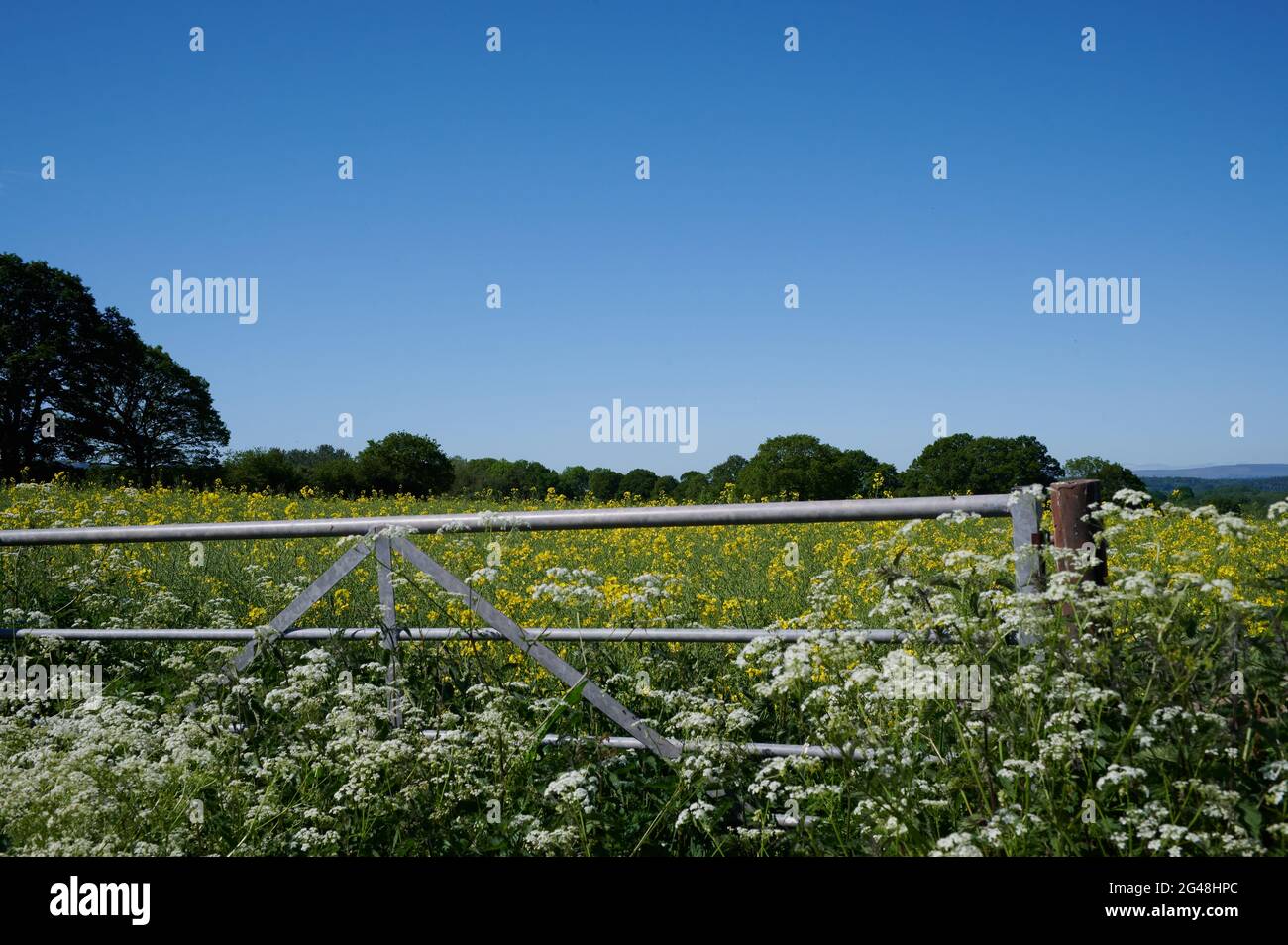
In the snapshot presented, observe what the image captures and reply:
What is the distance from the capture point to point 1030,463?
2559cm

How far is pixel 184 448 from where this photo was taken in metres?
46.2

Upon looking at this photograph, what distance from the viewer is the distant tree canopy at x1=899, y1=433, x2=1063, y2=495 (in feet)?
82.2

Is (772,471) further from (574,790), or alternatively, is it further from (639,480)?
(574,790)

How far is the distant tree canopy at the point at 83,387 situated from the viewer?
4028 centimetres

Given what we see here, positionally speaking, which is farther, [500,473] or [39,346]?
[500,473]

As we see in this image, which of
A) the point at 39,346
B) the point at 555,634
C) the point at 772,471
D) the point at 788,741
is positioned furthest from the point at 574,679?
the point at 39,346

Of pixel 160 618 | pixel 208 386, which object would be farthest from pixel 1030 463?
Answer: pixel 208 386

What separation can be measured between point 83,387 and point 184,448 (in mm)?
5518

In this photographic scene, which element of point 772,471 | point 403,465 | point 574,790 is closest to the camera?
point 574,790

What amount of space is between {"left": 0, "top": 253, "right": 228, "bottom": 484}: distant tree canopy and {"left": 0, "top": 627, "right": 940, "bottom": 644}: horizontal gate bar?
1518 inches

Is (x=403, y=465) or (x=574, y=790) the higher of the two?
(x=403, y=465)

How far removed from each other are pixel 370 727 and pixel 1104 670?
102 inches
